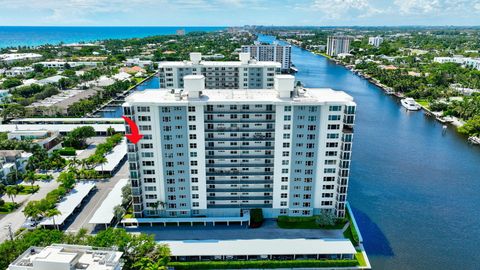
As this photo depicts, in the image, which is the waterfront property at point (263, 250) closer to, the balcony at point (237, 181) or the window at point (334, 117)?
the balcony at point (237, 181)

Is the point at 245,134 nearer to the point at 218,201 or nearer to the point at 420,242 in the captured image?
the point at 218,201

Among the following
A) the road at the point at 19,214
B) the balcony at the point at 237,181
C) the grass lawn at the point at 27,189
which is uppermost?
the balcony at the point at 237,181

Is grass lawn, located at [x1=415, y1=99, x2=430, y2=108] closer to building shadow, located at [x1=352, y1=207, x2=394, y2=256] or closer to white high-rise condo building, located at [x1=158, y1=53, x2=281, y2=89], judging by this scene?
white high-rise condo building, located at [x1=158, y1=53, x2=281, y2=89]

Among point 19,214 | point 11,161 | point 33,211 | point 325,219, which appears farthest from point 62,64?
point 325,219

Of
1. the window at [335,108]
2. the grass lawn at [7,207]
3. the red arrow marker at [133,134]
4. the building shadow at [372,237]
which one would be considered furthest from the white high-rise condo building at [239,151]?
the grass lawn at [7,207]

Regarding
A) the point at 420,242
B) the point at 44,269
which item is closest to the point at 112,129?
the point at 44,269

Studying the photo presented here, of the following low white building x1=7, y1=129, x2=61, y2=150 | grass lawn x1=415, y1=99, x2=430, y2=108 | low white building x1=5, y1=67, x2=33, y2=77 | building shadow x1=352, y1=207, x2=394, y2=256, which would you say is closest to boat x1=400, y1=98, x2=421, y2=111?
grass lawn x1=415, y1=99, x2=430, y2=108

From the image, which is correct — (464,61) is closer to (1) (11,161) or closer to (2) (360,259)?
(2) (360,259)
